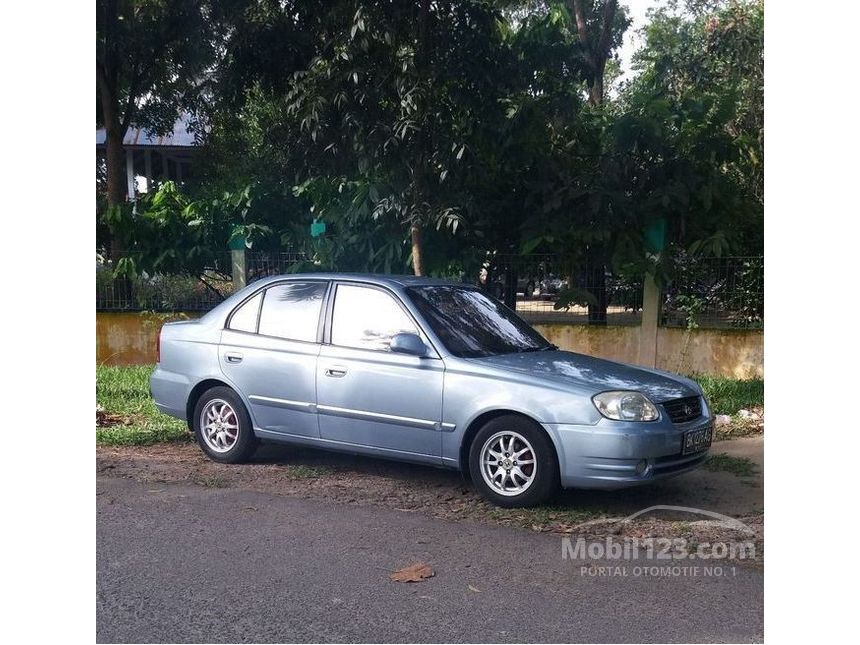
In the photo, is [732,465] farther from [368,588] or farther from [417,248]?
[417,248]

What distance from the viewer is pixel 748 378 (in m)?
10.8

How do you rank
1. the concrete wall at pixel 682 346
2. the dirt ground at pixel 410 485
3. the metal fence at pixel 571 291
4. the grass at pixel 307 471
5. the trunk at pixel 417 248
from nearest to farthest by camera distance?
1. the dirt ground at pixel 410 485
2. the grass at pixel 307 471
3. the trunk at pixel 417 248
4. the concrete wall at pixel 682 346
5. the metal fence at pixel 571 291

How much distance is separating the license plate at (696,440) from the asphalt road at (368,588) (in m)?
1.13

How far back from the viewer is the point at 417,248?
1096 cm

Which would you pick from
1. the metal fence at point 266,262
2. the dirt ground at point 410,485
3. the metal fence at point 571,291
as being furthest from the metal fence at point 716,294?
the metal fence at point 266,262

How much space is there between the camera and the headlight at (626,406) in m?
5.50

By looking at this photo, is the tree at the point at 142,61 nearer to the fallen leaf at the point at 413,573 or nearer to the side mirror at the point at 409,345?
the side mirror at the point at 409,345

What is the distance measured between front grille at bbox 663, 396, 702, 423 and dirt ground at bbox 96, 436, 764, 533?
1.99ft

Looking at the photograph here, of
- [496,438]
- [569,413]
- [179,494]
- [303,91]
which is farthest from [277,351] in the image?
[303,91]

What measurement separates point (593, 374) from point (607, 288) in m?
5.96

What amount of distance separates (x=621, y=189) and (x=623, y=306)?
4.93ft

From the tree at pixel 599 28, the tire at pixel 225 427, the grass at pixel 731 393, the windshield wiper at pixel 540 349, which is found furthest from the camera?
the tree at pixel 599 28

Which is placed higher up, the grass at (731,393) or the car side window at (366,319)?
the car side window at (366,319)

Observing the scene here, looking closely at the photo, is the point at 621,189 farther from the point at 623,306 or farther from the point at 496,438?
the point at 496,438
